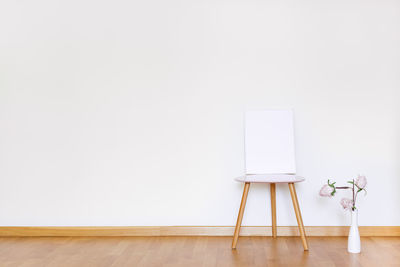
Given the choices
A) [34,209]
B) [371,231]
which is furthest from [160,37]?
[371,231]

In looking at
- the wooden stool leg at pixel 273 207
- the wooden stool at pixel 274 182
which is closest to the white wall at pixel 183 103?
the wooden stool leg at pixel 273 207

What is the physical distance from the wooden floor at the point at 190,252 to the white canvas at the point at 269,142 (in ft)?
1.91

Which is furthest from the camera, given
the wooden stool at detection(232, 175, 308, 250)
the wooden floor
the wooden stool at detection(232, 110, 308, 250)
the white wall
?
the white wall

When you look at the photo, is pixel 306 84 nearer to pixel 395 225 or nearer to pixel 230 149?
pixel 230 149

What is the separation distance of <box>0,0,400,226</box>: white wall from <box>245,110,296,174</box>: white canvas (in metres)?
0.14

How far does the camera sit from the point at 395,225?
3.65 m

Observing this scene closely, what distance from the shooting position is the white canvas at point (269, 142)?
3.54m

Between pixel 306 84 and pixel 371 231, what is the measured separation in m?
1.30

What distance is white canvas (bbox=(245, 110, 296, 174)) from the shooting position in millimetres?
3541

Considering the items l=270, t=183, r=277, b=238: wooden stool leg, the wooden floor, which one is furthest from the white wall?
the wooden floor

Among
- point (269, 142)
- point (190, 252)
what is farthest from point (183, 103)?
point (190, 252)

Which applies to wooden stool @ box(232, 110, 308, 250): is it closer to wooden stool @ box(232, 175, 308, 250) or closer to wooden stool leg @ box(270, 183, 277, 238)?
wooden stool leg @ box(270, 183, 277, 238)

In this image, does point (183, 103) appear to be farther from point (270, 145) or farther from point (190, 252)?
point (190, 252)

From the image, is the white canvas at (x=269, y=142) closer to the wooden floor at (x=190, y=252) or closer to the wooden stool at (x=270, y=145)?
the wooden stool at (x=270, y=145)
